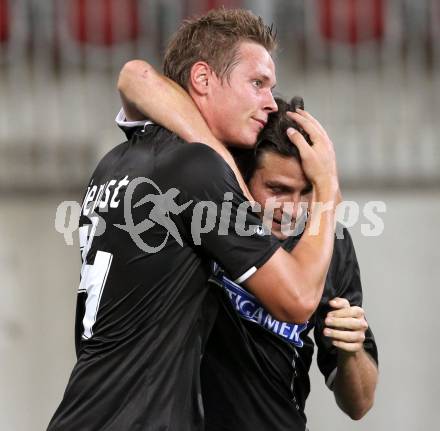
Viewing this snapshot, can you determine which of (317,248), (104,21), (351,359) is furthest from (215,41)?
(104,21)

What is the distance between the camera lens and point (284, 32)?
6.26 m

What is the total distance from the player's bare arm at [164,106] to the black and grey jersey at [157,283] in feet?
0.23

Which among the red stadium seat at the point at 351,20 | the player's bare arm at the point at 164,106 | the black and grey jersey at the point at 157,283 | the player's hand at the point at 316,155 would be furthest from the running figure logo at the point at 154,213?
the red stadium seat at the point at 351,20

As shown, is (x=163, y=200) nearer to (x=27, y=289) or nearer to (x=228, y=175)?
(x=228, y=175)

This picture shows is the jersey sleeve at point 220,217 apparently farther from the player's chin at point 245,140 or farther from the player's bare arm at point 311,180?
the player's chin at point 245,140

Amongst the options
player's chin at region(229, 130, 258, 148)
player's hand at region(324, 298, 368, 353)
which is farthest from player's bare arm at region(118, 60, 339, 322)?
player's hand at region(324, 298, 368, 353)

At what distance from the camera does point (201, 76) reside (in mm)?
3018

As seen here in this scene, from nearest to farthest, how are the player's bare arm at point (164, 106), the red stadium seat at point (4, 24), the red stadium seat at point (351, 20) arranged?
1. the player's bare arm at point (164, 106)
2. the red stadium seat at point (4, 24)
3. the red stadium seat at point (351, 20)

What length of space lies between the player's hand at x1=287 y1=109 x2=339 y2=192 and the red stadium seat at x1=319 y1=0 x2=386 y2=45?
3.43 meters

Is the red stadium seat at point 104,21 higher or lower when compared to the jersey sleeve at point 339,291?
higher

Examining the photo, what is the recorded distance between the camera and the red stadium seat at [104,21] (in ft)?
20.8

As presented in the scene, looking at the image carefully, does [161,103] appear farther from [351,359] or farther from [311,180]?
[351,359]

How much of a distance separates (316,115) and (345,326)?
126 inches

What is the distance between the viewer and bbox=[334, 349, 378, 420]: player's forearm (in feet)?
11.0
